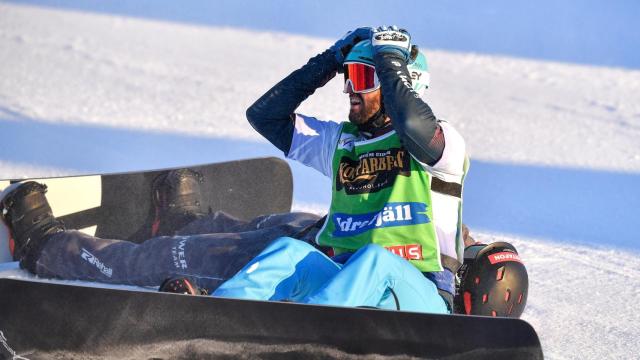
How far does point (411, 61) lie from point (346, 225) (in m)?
0.74

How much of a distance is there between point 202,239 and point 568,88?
5415mm

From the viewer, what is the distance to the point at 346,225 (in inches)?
164

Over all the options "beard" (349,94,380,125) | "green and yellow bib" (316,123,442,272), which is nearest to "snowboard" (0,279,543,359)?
"green and yellow bib" (316,123,442,272)

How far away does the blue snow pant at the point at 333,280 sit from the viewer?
3537 mm

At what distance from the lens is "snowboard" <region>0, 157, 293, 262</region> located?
517 cm

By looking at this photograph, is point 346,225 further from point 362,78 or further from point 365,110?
point 362,78

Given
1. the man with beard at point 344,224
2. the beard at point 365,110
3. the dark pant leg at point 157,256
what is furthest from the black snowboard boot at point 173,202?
the beard at point 365,110

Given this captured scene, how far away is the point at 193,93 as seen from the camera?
856 centimetres

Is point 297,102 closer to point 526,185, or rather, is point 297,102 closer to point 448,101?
point 526,185

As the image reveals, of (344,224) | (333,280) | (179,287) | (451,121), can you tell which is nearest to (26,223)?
(179,287)

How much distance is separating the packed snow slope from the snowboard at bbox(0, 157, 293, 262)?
1.52 ft

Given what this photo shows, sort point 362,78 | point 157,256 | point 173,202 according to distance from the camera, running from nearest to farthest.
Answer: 1. point 362,78
2. point 157,256
3. point 173,202

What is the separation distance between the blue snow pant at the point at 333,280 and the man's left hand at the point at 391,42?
34.5 inches

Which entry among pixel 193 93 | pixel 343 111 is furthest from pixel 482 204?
pixel 193 93
